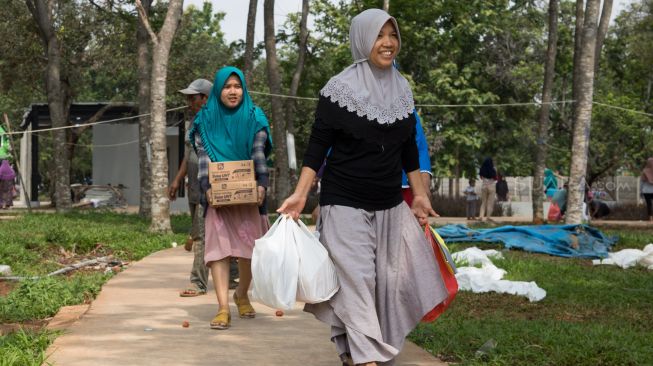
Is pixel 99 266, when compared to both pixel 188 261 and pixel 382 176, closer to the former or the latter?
pixel 188 261

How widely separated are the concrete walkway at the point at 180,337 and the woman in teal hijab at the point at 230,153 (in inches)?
17.8

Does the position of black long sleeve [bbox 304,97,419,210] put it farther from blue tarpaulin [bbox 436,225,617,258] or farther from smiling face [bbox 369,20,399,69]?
blue tarpaulin [bbox 436,225,617,258]

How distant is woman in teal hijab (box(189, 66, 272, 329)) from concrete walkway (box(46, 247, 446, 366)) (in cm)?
45

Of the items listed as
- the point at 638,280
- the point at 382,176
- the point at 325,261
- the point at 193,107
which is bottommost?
the point at 638,280

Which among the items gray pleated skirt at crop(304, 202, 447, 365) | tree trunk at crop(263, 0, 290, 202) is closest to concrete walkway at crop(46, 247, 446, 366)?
gray pleated skirt at crop(304, 202, 447, 365)

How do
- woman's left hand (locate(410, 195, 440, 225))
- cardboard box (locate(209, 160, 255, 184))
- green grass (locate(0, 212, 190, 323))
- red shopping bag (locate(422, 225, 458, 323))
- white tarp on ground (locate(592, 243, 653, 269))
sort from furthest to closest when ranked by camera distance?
white tarp on ground (locate(592, 243, 653, 269)) < green grass (locate(0, 212, 190, 323)) < cardboard box (locate(209, 160, 255, 184)) < woman's left hand (locate(410, 195, 440, 225)) < red shopping bag (locate(422, 225, 458, 323))

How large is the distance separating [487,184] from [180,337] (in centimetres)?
1848

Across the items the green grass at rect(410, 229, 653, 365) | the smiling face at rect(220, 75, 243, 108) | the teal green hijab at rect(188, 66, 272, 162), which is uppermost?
the smiling face at rect(220, 75, 243, 108)

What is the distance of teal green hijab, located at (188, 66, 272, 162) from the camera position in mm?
7203

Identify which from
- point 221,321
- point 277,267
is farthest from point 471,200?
point 277,267

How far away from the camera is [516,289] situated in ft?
29.3

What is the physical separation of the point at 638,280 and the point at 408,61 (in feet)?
81.2

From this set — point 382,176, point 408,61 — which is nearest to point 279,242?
point 382,176

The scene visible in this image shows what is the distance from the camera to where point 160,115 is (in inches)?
635
